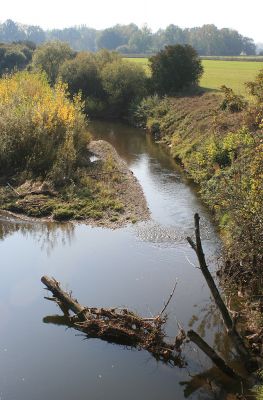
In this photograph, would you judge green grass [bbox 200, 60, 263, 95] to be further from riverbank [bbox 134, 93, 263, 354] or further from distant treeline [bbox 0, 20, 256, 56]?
distant treeline [bbox 0, 20, 256, 56]

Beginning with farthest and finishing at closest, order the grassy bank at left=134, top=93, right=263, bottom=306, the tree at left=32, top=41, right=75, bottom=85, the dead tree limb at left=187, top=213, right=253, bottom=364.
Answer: the tree at left=32, top=41, right=75, bottom=85
the grassy bank at left=134, top=93, right=263, bottom=306
the dead tree limb at left=187, top=213, right=253, bottom=364

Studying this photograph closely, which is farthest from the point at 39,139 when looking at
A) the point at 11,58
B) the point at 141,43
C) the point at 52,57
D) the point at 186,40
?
the point at 186,40

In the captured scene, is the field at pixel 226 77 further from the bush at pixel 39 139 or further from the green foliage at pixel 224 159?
the bush at pixel 39 139

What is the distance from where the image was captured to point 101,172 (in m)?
29.3

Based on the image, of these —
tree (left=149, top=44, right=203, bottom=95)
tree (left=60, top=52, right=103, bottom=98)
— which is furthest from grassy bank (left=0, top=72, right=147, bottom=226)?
tree (left=60, top=52, right=103, bottom=98)

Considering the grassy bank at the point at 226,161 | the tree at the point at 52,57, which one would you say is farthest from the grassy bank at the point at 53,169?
the tree at the point at 52,57

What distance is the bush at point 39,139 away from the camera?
27.6 metres

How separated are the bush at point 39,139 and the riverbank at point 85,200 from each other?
1.16 m

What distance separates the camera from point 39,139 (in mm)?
28234

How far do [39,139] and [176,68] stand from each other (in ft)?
98.7

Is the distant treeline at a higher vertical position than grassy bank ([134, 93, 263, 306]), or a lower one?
higher

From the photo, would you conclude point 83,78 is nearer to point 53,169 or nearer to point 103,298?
point 53,169

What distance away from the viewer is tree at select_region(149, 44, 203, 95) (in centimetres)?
5431

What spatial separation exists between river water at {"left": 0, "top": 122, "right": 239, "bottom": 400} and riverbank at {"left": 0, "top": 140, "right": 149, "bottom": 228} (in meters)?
0.75
